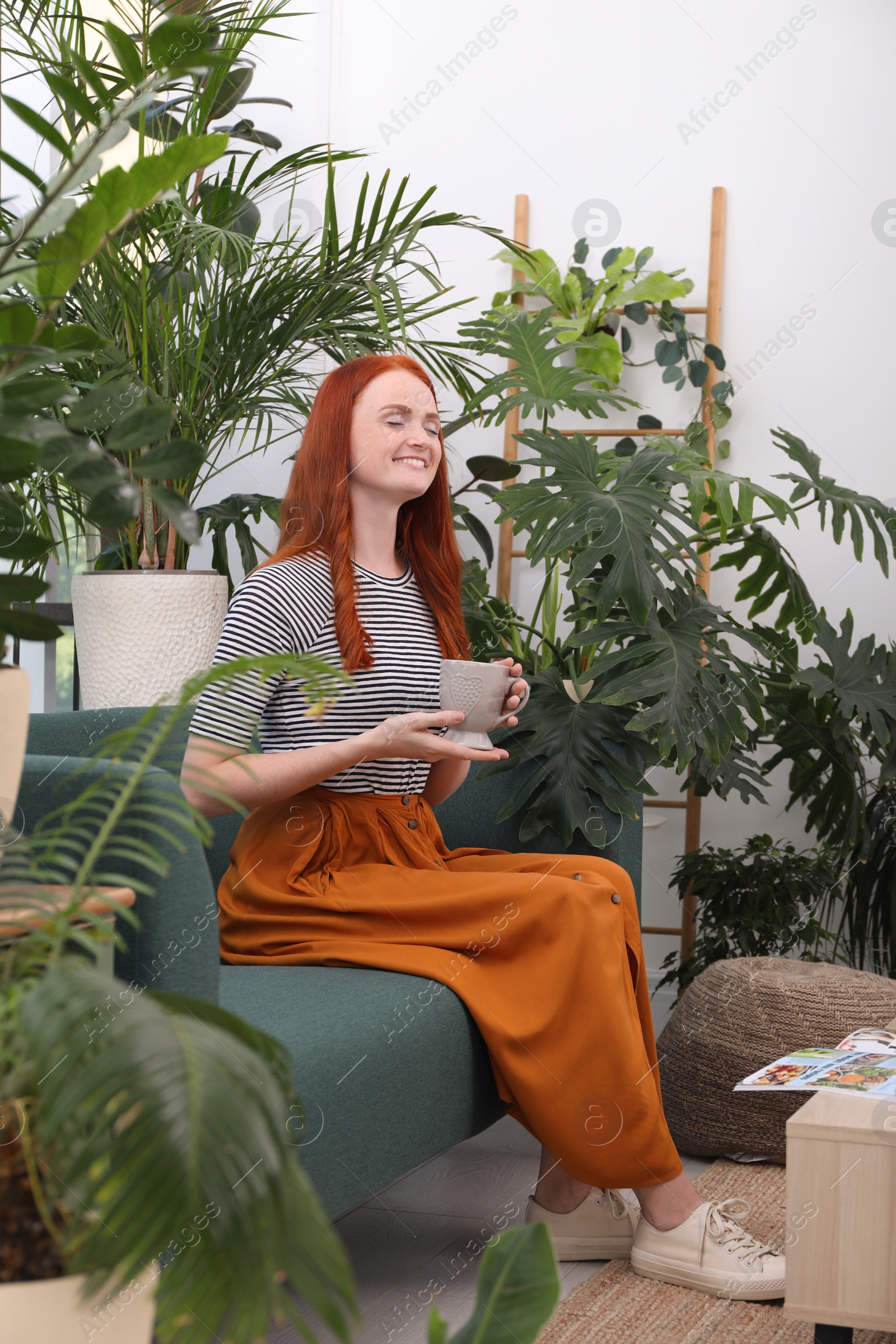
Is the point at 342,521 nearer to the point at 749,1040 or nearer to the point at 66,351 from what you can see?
the point at 66,351

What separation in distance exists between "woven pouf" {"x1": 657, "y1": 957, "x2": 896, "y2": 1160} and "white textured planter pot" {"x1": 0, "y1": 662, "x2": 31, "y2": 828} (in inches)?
68.1

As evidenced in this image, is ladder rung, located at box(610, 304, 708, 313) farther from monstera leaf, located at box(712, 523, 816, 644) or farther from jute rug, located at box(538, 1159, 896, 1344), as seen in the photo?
jute rug, located at box(538, 1159, 896, 1344)

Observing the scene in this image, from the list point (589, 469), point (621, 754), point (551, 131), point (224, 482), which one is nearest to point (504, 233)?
point (551, 131)

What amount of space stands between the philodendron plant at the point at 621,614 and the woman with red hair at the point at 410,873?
0.85 feet

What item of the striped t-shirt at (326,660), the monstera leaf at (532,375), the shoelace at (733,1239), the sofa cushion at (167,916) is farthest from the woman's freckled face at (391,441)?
the shoelace at (733,1239)

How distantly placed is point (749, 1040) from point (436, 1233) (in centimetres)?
72

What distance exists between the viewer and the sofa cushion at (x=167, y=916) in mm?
1126

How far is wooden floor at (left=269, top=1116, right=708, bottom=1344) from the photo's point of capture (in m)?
1.63

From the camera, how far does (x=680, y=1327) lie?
62.6 inches

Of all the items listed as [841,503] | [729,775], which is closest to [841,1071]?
[729,775]

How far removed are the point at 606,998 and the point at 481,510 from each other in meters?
2.23

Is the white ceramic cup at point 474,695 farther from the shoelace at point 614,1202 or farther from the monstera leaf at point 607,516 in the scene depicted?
the shoelace at point 614,1202

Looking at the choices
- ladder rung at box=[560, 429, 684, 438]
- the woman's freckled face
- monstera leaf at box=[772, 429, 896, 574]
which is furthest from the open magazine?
ladder rung at box=[560, 429, 684, 438]

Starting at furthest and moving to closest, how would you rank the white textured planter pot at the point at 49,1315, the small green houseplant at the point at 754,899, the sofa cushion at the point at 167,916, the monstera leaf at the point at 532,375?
the small green houseplant at the point at 754,899 → the monstera leaf at the point at 532,375 → the sofa cushion at the point at 167,916 → the white textured planter pot at the point at 49,1315
